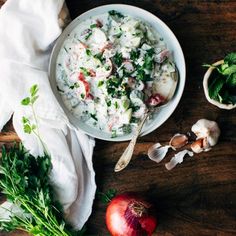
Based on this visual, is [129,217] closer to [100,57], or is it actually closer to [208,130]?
[208,130]

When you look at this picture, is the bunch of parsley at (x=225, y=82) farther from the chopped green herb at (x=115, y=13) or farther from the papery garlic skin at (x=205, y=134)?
the chopped green herb at (x=115, y=13)

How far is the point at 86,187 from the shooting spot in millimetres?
1607

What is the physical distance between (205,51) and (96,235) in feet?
2.10

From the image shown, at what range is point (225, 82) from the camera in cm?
152

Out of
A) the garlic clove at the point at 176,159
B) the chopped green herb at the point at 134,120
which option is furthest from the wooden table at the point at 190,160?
the chopped green herb at the point at 134,120

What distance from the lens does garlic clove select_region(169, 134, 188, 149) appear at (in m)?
1.59

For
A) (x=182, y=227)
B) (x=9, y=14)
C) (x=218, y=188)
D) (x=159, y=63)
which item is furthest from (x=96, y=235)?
(x=9, y=14)

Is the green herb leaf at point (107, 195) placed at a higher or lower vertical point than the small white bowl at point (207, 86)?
lower

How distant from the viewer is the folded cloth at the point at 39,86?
59.4 inches

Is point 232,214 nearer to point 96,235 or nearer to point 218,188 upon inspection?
point 218,188

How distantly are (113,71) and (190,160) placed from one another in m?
0.37

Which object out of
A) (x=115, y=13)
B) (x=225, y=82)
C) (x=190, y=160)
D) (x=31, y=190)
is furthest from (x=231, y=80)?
(x=31, y=190)

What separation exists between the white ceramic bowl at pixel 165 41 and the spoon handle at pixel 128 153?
0.08 feet

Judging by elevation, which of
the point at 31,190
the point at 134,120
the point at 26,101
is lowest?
the point at 31,190
